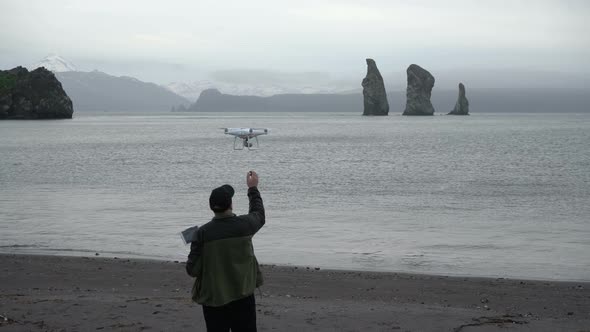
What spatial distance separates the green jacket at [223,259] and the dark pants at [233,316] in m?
0.08

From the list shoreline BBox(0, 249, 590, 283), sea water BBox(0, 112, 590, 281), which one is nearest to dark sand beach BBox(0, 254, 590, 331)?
shoreline BBox(0, 249, 590, 283)

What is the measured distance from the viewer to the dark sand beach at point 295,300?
943cm

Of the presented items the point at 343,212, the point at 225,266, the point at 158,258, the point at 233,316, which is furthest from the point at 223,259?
the point at 343,212

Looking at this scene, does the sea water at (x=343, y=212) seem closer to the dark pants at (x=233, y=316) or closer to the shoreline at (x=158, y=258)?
the shoreline at (x=158, y=258)

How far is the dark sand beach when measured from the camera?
9430 mm

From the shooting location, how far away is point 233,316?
6402 mm

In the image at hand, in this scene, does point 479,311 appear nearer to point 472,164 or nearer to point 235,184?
point 235,184

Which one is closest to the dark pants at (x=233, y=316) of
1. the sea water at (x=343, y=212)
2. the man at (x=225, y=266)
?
the man at (x=225, y=266)

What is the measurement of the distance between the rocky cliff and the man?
16624cm

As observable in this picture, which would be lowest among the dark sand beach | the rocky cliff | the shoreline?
the shoreline

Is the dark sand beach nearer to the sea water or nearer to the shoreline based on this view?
the shoreline

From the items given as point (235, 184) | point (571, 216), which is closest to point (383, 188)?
point (235, 184)

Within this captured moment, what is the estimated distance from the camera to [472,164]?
2127 inches

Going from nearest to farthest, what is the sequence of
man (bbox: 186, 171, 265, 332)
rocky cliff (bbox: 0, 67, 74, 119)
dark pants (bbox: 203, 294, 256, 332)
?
man (bbox: 186, 171, 265, 332) → dark pants (bbox: 203, 294, 256, 332) → rocky cliff (bbox: 0, 67, 74, 119)
